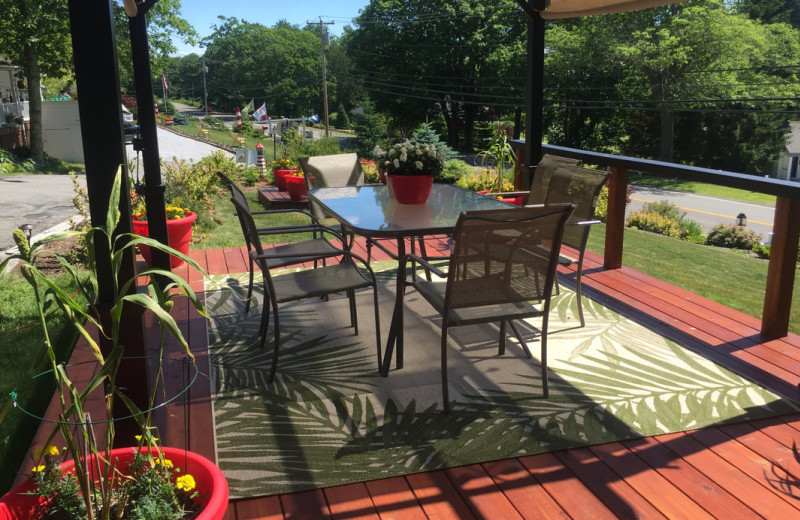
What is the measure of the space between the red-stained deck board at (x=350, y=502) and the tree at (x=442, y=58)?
100 ft

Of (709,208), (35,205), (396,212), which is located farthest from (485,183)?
(709,208)

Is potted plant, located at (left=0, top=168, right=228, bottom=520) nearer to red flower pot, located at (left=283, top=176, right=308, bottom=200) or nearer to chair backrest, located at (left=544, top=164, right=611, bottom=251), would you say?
chair backrest, located at (left=544, top=164, right=611, bottom=251)

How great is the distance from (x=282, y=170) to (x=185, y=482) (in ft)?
26.4

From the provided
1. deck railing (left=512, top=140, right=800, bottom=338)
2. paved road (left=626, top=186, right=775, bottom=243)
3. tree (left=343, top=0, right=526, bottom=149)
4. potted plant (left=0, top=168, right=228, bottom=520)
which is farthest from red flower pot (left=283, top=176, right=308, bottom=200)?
tree (left=343, top=0, right=526, bottom=149)

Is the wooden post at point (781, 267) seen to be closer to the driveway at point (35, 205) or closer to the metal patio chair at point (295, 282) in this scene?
the metal patio chair at point (295, 282)

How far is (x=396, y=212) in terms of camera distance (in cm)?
343

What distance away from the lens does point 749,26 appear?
2455 cm

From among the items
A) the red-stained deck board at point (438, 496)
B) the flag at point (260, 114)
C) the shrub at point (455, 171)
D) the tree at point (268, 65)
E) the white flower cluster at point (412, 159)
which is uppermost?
the tree at point (268, 65)

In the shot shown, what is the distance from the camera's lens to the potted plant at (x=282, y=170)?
29.5 ft

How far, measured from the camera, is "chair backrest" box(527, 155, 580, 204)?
3.92 metres

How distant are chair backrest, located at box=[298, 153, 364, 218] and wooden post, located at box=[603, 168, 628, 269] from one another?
1.85m

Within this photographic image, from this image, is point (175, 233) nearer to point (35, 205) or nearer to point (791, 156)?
point (35, 205)

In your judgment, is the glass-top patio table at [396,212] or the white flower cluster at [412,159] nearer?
the glass-top patio table at [396,212]

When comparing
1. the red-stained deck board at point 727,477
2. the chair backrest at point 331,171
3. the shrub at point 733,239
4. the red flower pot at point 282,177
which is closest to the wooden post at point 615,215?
the chair backrest at point 331,171
